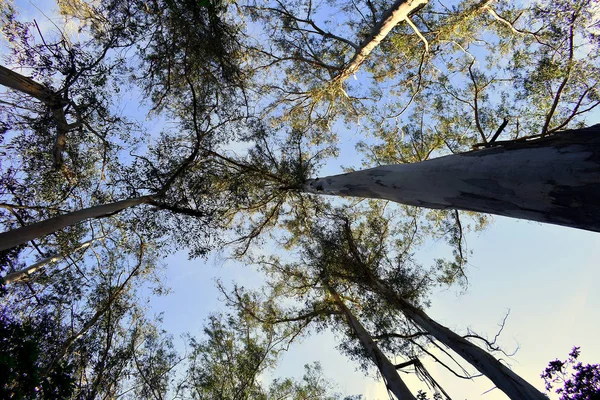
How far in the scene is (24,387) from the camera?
120 inches

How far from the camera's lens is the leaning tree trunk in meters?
1.65

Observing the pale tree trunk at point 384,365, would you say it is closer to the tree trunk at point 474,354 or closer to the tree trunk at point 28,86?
the tree trunk at point 474,354

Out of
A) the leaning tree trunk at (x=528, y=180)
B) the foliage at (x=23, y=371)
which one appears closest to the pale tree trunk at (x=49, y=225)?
the foliage at (x=23, y=371)

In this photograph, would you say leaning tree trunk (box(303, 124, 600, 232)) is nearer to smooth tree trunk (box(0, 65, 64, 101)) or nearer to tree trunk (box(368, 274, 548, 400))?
tree trunk (box(368, 274, 548, 400))

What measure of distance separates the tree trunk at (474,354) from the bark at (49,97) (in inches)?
286

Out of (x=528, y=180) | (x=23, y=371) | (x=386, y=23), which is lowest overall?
(x=528, y=180)

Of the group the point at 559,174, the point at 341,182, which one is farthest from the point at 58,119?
the point at 559,174

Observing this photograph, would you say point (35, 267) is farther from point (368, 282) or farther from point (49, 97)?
point (368, 282)

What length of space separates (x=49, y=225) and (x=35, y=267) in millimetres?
3736

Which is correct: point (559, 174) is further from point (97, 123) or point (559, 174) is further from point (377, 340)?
point (97, 123)

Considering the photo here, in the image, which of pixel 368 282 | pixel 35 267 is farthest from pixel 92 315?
pixel 368 282

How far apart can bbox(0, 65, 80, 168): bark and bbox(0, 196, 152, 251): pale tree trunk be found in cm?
205

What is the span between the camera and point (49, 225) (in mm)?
4883

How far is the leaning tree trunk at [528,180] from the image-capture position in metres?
1.65
